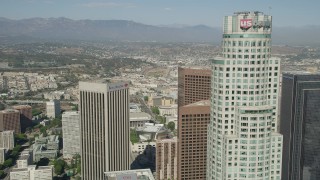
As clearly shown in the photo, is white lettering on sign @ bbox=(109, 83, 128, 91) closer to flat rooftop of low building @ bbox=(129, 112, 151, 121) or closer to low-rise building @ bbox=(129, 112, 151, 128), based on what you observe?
low-rise building @ bbox=(129, 112, 151, 128)

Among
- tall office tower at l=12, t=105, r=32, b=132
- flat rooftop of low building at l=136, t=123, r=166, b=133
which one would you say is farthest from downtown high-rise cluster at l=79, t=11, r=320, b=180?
tall office tower at l=12, t=105, r=32, b=132

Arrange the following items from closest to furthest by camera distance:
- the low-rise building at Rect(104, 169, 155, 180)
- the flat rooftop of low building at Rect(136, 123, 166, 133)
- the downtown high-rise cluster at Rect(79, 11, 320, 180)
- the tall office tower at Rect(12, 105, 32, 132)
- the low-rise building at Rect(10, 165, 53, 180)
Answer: the downtown high-rise cluster at Rect(79, 11, 320, 180)
the low-rise building at Rect(104, 169, 155, 180)
the low-rise building at Rect(10, 165, 53, 180)
the flat rooftop of low building at Rect(136, 123, 166, 133)
the tall office tower at Rect(12, 105, 32, 132)

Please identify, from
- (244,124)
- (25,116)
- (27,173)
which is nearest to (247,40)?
(244,124)

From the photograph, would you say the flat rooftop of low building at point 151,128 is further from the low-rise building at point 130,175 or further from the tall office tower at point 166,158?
the low-rise building at point 130,175

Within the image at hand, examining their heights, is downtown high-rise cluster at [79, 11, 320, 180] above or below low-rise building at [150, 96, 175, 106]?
above

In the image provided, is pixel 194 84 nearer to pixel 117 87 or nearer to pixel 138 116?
pixel 117 87

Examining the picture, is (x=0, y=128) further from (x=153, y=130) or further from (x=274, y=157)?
(x=274, y=157)

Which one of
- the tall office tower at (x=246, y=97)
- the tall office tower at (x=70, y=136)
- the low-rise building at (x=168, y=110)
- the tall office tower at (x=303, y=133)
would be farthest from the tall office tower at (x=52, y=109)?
the tall office tower at (x=246, y=97)
